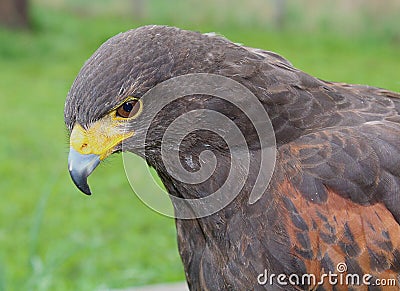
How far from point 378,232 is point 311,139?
0.43m

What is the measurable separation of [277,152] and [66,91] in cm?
944

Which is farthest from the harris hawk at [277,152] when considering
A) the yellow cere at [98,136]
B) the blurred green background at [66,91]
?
the blurred green background at [66,91]

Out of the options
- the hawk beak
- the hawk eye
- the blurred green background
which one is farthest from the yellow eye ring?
the blurred green background

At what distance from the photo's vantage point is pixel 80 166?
101 inches

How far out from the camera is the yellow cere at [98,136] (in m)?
2.59

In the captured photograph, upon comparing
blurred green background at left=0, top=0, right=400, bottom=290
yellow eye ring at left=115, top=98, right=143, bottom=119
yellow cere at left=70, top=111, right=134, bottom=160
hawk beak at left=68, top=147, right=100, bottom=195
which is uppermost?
yellow eye ring at left=115, top=98, right=143, bottom=119

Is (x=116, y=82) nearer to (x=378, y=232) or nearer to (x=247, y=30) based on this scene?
(x=378, y=232)

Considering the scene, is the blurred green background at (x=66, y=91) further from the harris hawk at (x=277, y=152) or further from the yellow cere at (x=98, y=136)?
the harris hawk at (x=277, y=152)

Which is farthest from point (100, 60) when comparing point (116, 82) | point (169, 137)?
point (169, 137)

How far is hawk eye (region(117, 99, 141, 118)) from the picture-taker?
8.55ft

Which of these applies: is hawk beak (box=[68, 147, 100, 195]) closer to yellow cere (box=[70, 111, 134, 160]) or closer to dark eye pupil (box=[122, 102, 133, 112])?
yellow cere (box=[70, 111, 134, 160])

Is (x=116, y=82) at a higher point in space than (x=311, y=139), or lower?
higher

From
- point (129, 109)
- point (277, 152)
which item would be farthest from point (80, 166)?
point (277, 152)

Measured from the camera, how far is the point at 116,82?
253cm
